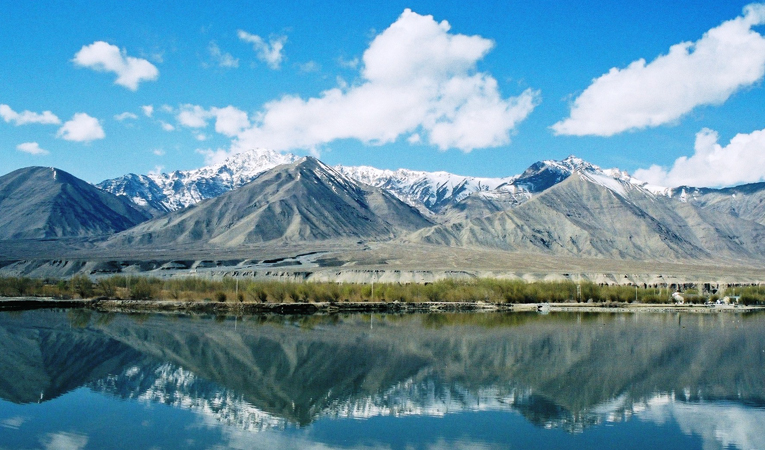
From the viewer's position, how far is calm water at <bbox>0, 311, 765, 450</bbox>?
2239cm

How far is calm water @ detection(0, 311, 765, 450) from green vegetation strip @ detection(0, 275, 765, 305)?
23.7 meters

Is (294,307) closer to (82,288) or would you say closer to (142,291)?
(142,291)

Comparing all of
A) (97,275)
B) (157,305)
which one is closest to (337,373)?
(157,305)

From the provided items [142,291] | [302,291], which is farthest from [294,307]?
[142,291]

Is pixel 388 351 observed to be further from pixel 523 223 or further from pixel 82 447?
pixel 523 223

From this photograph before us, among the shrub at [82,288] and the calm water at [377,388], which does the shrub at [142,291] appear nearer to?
the shrub at [82,288]

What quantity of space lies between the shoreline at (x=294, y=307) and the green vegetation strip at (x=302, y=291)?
2.16 m

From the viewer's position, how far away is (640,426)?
2398 centimetres

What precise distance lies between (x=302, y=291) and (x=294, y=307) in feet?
16.4

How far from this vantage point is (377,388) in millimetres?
29766

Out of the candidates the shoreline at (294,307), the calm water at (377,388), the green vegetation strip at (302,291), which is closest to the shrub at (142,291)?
the green vegetation strip at (302,291)

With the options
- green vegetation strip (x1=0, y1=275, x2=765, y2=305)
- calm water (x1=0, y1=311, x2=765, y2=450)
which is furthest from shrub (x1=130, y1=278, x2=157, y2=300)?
calm water (x1=0, y1=311, x2=765, y2=450)

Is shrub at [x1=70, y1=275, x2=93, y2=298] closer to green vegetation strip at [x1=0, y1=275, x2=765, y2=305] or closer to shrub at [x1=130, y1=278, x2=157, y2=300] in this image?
green vegetation strip at [x1=0, y1=275, x2=765, y2=305]

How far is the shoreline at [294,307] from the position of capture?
70.6m
